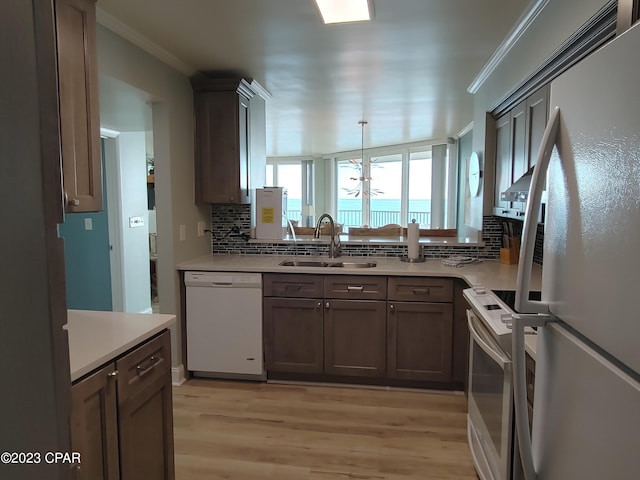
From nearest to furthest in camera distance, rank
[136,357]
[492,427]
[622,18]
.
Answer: [622,18], [136,357], [492,427]

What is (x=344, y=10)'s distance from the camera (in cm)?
229

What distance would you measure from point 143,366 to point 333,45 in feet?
7.54

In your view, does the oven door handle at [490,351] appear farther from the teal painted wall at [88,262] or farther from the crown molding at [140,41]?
the teal painted wall at [88,262]

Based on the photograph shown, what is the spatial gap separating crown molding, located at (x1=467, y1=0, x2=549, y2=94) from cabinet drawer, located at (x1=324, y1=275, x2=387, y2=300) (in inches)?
69.6

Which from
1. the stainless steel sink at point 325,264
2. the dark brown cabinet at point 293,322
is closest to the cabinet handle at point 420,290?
the stainless steel sink at point 325,264

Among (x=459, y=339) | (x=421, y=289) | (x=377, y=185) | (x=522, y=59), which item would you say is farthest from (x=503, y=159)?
(x=377, y=185)

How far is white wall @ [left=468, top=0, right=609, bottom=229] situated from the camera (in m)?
1.86

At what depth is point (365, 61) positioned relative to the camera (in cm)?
317

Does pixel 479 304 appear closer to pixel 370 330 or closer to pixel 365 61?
pixel 370 330

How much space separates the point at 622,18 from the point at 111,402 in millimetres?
2031

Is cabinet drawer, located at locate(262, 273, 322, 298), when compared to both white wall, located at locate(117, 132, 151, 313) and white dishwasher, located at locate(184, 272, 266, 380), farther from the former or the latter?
white wall, located at locate(117, 132, 151, 313)

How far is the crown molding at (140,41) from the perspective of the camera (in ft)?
7.68

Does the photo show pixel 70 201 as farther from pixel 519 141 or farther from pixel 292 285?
pixel 519 141

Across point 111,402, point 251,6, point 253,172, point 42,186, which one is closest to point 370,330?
point 253,172
